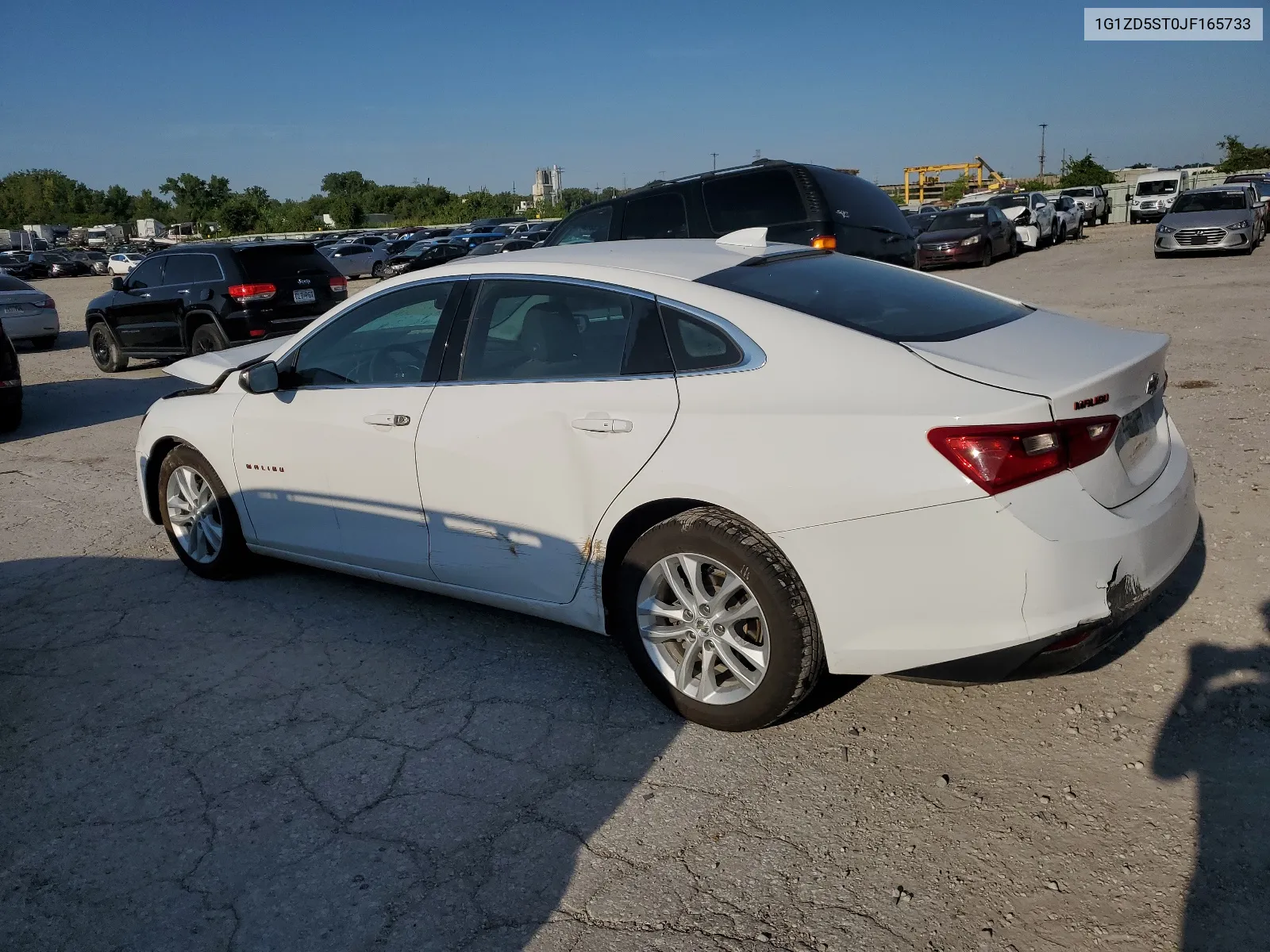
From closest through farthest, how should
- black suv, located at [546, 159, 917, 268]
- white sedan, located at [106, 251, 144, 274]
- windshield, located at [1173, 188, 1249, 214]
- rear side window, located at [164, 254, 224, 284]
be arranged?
1. black suv, located at [546, 159, 917, 268]
2. rear side window, located at [164, 254, 224, 284]
3. windshield, located at [1173, 188, 1249, 214]
4. white sedan, located at [106, 251, 144, 274]

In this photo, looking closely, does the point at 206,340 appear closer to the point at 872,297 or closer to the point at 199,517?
the point at 199,517

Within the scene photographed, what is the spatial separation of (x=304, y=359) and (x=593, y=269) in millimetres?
1654

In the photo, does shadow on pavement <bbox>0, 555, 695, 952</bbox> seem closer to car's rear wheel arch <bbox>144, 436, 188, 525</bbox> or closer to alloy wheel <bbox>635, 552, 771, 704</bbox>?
alloy wheel <bbox>635, 552, 771, 704</bbox>

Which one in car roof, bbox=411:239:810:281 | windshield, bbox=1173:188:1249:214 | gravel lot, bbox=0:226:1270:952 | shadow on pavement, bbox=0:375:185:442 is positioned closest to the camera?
gravel lot, bbox=0:226:1270:952

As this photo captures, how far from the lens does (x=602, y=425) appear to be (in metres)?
3.53

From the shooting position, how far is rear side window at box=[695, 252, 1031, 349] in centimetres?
341

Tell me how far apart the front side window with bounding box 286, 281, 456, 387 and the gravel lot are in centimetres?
112

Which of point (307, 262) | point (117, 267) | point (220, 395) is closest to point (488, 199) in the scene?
point (117, 267)

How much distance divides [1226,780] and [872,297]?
1909mm

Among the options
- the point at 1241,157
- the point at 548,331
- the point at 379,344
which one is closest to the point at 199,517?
the point at 379,344

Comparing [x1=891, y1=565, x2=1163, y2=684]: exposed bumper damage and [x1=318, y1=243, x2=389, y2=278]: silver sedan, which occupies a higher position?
[x1=318, y1=243, x2=389, y2=278]: silver sedan

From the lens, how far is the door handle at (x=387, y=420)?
163 inches

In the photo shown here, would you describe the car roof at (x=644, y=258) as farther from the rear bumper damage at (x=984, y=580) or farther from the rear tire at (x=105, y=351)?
the rear tire at (x=105, y=351)

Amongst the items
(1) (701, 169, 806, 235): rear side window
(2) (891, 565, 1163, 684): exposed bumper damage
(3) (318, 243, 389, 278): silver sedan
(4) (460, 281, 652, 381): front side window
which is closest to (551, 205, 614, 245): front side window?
(1) (701, 169, 806, 235): rear side window
